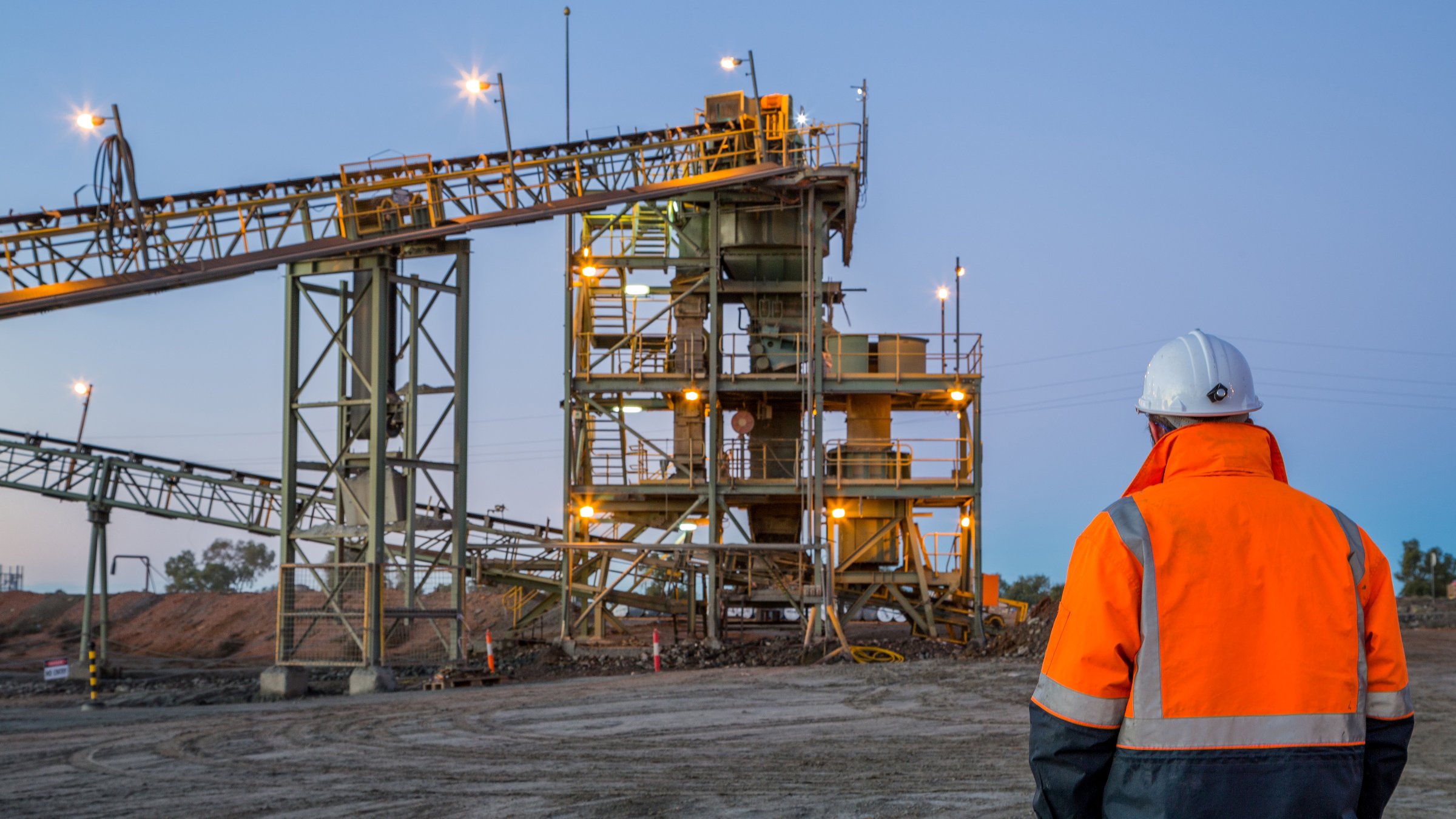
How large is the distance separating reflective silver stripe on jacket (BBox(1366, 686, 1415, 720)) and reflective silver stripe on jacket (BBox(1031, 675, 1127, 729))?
0.63 metres

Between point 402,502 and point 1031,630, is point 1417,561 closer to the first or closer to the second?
point 1031,630

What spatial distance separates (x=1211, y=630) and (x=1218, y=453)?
17.0 inches

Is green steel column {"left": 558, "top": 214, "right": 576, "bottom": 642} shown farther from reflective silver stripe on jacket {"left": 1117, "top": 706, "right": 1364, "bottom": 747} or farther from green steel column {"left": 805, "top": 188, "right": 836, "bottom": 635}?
reflective silver stripe on jacket {"left": 1117, "top": 706, "right": 1364, "bottom": 747}

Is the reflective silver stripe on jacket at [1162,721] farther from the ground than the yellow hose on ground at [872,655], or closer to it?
farther from the ground

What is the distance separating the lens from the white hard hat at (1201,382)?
3.16 meters

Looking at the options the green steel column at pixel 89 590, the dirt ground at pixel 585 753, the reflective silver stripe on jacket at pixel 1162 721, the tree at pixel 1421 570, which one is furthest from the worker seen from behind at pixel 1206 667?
the tree at pixel 1421 570

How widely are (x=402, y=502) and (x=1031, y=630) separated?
12870 mm

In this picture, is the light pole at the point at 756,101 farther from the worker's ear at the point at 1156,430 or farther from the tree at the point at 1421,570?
the tree at the point at 1421,570

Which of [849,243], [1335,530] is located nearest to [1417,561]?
[849,243]

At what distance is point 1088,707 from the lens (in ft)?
9.26

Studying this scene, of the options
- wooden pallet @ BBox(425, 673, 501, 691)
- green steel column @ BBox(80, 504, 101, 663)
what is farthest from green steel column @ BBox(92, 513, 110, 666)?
wooden pallet @ BBox(425, 673, 501, 691)

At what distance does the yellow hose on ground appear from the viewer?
2570 cm

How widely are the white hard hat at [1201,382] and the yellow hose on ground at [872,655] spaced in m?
22.6

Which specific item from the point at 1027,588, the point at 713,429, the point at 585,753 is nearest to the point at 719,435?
the point at 713,429
